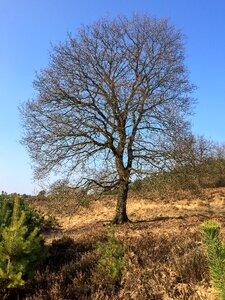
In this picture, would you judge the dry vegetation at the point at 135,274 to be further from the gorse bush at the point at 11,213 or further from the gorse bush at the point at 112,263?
the gorse bush at the point at 11,213

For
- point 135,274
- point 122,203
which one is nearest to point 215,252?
point 135,274

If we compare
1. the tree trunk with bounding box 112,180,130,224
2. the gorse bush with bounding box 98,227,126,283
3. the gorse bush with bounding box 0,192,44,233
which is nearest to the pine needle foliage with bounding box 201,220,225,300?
the gorse bush with bounding box 98,227,126,283

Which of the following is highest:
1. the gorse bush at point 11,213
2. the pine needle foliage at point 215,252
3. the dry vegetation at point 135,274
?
the gorse bush at point 11,213

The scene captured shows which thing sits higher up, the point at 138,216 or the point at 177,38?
the point at 177,38

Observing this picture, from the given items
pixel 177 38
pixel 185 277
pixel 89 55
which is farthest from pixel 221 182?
pixel 185 277

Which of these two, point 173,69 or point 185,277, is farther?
point 173,69

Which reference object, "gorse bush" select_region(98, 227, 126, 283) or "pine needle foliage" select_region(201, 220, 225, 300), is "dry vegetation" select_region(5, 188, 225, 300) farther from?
"pine needle foliage" select_region(201, 220, 225, 300)

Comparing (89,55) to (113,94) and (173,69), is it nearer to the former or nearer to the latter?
(113,94)

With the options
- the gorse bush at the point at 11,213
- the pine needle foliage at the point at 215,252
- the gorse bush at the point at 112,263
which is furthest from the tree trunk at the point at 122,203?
the pine needle foliage at the point at 215,252

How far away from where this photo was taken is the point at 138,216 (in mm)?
21312

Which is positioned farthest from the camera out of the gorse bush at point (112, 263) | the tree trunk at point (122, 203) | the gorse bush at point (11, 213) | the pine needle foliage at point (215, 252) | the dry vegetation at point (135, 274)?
the tree trunk at point (122, 203)

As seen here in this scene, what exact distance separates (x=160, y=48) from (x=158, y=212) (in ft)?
31.0

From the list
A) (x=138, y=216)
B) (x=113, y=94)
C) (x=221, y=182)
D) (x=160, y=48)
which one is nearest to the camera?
(x=113, y=94)

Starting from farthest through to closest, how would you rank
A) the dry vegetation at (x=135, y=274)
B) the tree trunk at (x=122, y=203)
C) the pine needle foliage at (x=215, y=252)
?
the tree trunk at (x=122, y=203) < the dry vegetation at (x=135, y=274) < the pine needle foliage at (x=215, y=252)
